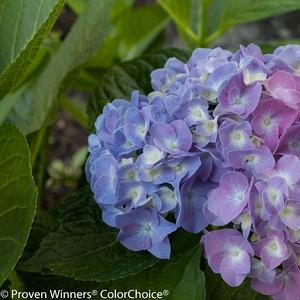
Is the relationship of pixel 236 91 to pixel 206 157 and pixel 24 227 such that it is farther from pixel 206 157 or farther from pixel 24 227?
pixel 24 227

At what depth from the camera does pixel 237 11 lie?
1276 millimetres

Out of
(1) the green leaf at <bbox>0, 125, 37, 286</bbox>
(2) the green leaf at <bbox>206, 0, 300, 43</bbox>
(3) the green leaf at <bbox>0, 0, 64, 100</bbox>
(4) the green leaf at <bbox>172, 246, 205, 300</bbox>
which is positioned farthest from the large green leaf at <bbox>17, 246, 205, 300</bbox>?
(2) the green leaf at <bbox>206, 0, 300, 43</bbox>

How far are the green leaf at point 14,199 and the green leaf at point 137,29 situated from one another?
767 millimetres

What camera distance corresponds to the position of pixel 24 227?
0.83 m

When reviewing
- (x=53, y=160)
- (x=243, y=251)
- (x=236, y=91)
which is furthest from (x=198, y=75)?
(x=53, y=160)

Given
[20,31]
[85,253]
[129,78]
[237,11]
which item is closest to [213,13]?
[237,11]

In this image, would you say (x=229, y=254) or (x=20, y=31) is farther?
(x=20, y=31)

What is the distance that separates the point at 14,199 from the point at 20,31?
0.22m

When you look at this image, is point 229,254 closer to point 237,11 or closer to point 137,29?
point 237,11

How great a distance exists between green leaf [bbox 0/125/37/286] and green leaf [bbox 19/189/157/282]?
0.05 metres

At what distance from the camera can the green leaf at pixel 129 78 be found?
43.1 inches

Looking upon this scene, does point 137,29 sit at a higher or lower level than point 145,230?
lower

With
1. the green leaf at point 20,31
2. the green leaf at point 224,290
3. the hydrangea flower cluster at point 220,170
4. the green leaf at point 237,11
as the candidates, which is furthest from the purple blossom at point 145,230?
the green leaf at point 237,11

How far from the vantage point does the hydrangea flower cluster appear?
2.45ft
